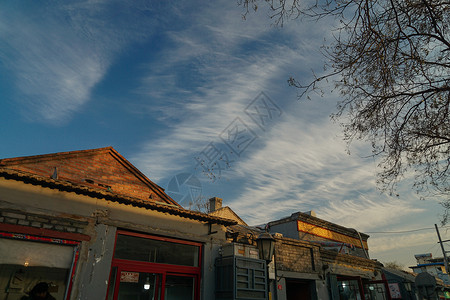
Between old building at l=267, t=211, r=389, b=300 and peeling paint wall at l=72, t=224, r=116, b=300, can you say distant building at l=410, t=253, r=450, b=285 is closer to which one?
old building at l=267, t=211, r=389, b=300

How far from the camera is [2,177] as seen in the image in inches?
216

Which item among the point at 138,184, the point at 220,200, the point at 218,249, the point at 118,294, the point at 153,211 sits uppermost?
the point at 220,200

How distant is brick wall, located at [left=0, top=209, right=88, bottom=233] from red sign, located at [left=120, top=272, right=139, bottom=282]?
1404mm

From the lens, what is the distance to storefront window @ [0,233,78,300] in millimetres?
5172

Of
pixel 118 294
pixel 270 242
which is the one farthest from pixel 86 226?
pixel 270 242

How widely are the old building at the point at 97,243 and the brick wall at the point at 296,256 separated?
7.53ft

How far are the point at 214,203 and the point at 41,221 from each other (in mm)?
16103

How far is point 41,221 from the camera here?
5629 millimetres

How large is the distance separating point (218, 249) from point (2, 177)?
5.53 m

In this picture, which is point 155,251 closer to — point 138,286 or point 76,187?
point 138,286

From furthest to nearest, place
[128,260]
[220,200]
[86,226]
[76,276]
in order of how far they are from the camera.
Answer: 1. [220,200]
2. [128,260]
3. [86,226]
4. [76,276]

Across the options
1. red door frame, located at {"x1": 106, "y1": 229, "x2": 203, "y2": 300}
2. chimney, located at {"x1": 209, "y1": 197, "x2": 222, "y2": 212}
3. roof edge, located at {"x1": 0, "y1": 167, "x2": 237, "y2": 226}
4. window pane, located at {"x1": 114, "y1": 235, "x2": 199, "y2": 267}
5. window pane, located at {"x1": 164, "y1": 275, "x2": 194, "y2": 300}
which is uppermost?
chimney, located at {"x1": 209, "y1": 197, "x2": 222, "y2": 212}

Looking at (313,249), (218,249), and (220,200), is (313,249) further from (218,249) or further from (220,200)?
(220,200)

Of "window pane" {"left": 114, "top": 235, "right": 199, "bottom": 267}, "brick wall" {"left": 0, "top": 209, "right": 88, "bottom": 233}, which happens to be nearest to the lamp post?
"window pane" {"left": 114, "top": 235, "right": 199, "bottom": 267}
